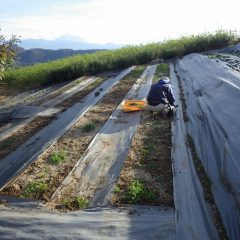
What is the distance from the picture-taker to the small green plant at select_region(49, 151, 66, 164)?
5.49m

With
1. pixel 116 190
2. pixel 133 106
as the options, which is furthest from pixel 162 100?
pixel 116 190

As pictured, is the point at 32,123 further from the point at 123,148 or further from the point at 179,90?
the point at 179,90

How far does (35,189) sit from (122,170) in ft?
4.07

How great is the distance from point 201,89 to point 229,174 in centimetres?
518

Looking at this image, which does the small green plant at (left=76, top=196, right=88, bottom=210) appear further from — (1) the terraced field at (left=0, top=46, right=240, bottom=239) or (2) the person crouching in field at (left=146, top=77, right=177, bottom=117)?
(2) the person crouching in field at (left=146, top=77, right=177, bottom=117)

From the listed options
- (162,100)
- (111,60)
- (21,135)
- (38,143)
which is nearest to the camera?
(38,143)

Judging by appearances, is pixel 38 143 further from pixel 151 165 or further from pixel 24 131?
pixel 151 165

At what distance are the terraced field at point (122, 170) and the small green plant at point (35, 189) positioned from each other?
12 mm

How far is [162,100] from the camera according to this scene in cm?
778

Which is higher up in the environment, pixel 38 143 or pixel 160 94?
pixel 160 94

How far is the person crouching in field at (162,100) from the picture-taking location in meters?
7.73

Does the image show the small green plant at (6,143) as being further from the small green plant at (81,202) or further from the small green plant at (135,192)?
the small green plant at (135,192)

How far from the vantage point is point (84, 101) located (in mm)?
9664

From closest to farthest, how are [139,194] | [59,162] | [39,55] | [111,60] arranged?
→ [139,194], [59,162], [111,60], [39,55]
